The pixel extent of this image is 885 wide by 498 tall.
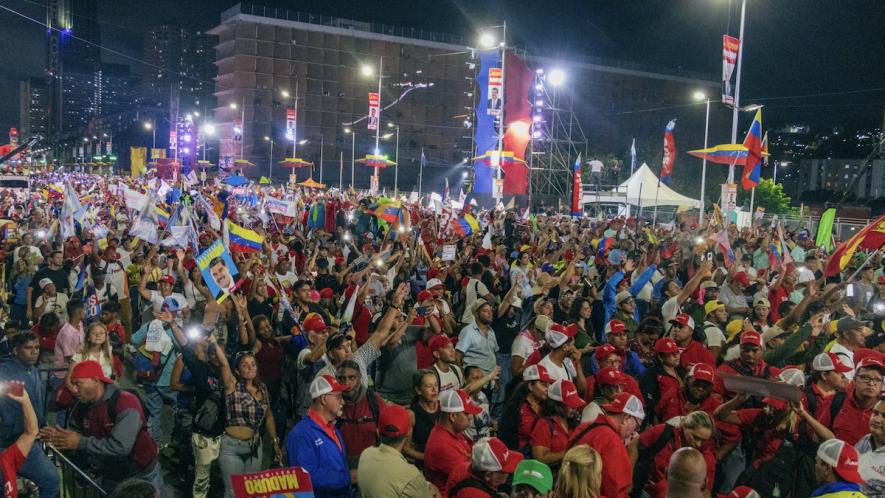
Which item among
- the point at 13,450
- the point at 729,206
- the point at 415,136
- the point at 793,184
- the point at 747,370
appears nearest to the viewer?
the point at 13,450

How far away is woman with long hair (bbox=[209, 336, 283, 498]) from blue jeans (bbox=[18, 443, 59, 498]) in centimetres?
106

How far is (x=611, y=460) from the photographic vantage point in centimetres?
445

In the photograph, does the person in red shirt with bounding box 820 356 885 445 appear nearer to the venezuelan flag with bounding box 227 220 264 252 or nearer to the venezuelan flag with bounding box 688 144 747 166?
the venezuelan flag with bounding box 227 220 264 252

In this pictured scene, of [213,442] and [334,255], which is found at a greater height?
[334,255]

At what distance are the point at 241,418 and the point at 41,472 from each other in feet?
4.25

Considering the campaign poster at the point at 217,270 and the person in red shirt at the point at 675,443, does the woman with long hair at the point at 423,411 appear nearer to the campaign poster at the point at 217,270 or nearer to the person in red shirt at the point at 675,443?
the person in red shirt at the point at 675,443

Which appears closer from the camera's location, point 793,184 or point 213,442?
point 213,442

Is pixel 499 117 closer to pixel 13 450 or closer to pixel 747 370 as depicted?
pixel 747 370

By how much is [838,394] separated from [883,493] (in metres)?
1.08

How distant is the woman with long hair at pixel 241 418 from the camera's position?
5.53 meters

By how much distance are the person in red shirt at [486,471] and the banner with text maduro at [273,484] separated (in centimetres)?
89

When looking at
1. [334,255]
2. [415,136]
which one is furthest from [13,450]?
[415,136]

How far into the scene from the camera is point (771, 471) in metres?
4.70

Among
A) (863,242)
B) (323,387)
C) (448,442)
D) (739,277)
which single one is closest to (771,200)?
(739,277)
